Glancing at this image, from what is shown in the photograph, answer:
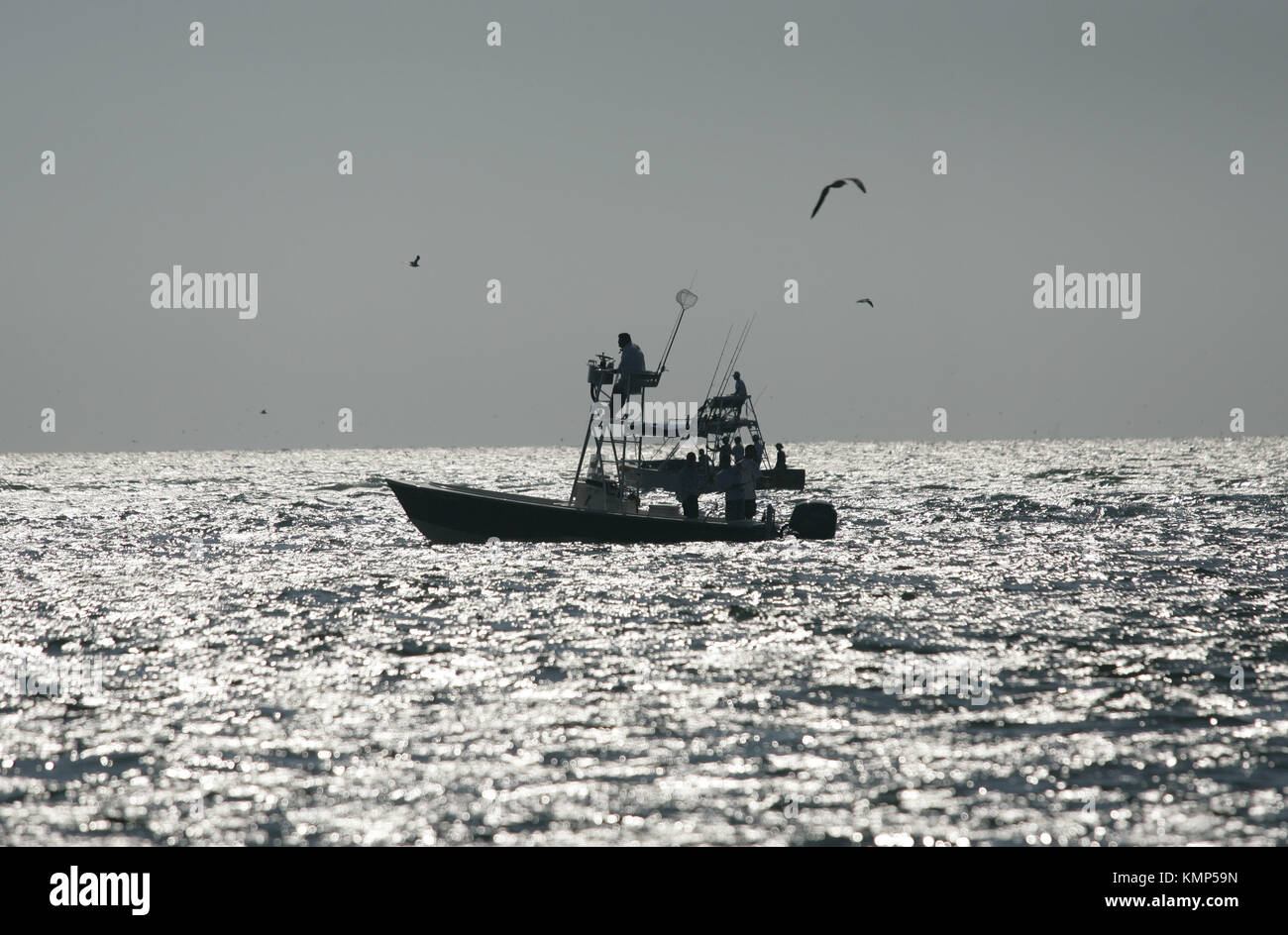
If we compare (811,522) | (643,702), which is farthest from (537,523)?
(643,702)

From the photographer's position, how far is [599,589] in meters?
26.5

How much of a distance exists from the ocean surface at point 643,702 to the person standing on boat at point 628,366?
4774mm

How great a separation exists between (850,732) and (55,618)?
16850 mm

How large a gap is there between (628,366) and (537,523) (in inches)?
211

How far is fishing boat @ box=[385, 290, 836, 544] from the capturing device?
1280 inches

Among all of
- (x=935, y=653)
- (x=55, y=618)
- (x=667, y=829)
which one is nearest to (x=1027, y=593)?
(x=935, y=653)

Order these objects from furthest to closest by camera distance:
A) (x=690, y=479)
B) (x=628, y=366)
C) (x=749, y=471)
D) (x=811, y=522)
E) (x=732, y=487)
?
(x=811, y=522), (x=749, y=471), (x=732, y=487), (x=690, y=479), (x=628, y=366)

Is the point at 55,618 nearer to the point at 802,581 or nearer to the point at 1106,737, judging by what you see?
the point at 802,581

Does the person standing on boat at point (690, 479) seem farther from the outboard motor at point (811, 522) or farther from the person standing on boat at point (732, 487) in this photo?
the outboard motor at point (811, 522)

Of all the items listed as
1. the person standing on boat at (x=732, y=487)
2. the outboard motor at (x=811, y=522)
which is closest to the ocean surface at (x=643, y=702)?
the person standing on boat at (x=732, y=487)

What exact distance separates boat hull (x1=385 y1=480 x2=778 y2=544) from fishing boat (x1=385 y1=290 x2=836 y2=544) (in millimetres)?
28

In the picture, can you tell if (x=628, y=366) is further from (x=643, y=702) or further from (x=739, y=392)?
(x=643, y=702)

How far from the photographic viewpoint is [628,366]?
31.9m

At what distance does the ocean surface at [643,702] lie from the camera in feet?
34.6
